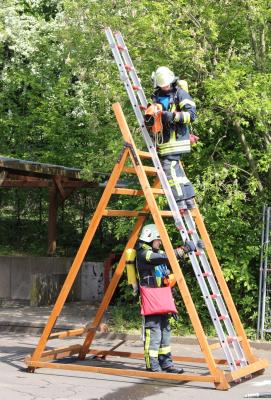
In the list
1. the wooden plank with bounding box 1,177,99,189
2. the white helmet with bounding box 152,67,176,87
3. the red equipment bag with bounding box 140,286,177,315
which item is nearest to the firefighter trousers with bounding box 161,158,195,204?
the white helmet with bounding box 152,67,176,87

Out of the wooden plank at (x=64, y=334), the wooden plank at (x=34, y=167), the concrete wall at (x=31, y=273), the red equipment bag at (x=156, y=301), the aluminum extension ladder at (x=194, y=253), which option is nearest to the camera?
the aluminum extension ladder at (x=194, y=253)

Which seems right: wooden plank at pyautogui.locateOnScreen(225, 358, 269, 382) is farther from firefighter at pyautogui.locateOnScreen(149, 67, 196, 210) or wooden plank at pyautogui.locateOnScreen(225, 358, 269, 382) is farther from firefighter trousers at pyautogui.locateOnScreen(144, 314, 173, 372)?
firefighter at pyautogui.locateOnScreen(149, 67, 196, 210)

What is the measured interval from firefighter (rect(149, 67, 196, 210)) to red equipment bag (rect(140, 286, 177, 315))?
957mm

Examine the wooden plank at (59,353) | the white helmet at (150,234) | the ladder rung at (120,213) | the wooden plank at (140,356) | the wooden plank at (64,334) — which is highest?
the ladder rung at (120,213)

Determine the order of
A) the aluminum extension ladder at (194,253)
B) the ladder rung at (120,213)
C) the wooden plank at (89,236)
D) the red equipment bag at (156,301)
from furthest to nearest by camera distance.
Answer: the ladder rung at (120,213) < the wooden plank at (89,236) < the red equipment bag at (156,301) < the aluminum extension ladder at (194,253)

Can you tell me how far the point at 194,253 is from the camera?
26.0 feet

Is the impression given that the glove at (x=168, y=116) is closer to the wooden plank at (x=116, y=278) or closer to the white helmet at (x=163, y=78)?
the white helmet at (x=163, y=78)

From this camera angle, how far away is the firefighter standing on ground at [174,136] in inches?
326

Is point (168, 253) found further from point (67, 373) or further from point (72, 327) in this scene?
point (72, 327)

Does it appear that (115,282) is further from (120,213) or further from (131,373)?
(131,373)

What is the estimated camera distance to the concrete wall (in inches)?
673

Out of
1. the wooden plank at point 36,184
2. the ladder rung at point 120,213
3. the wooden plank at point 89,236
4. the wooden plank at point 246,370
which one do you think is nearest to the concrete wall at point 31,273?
the wooden plank at point 36,184

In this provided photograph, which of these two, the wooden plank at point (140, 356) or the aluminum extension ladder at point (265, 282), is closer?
the wooden plank at point (140, 356)

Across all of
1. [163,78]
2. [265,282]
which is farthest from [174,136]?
[265,282]
